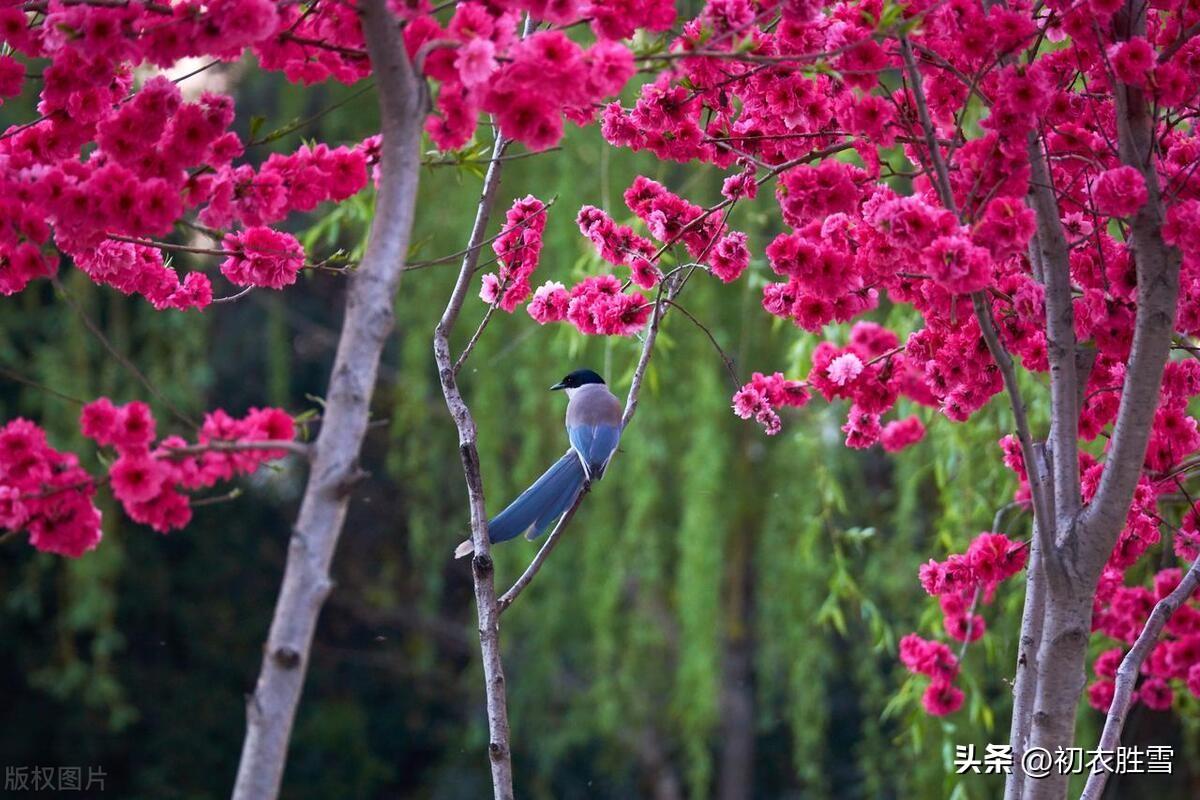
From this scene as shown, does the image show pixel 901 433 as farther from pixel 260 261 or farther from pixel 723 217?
pixel 260 261

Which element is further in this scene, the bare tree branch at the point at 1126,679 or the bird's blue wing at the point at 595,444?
the bird's blue wing at the point at 595,444

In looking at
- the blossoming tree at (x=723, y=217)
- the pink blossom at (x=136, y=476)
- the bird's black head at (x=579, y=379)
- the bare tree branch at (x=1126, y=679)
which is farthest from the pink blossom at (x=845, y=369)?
the pink blossom at (x=136, y=476)

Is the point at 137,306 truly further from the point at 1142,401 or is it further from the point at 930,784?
the point at 1142,401

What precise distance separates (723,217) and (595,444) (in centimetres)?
53

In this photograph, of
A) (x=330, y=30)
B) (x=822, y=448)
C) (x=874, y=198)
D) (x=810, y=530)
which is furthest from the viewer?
(x=822, y=448)

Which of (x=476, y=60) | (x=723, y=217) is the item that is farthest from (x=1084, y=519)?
(x=476, y=60)

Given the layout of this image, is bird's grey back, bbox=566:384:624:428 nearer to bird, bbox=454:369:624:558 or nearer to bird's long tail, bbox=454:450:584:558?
bird, bbox=454:369:624:558

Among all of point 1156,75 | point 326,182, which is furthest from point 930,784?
point 326,182

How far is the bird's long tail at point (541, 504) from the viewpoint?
2.25 metres

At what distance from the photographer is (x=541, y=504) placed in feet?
7.61

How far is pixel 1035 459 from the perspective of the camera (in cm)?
183

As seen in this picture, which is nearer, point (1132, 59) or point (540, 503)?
point (1132, 59)

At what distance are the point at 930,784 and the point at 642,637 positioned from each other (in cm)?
153

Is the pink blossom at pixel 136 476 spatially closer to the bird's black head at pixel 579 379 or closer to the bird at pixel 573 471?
the bird at pixel 573 471
